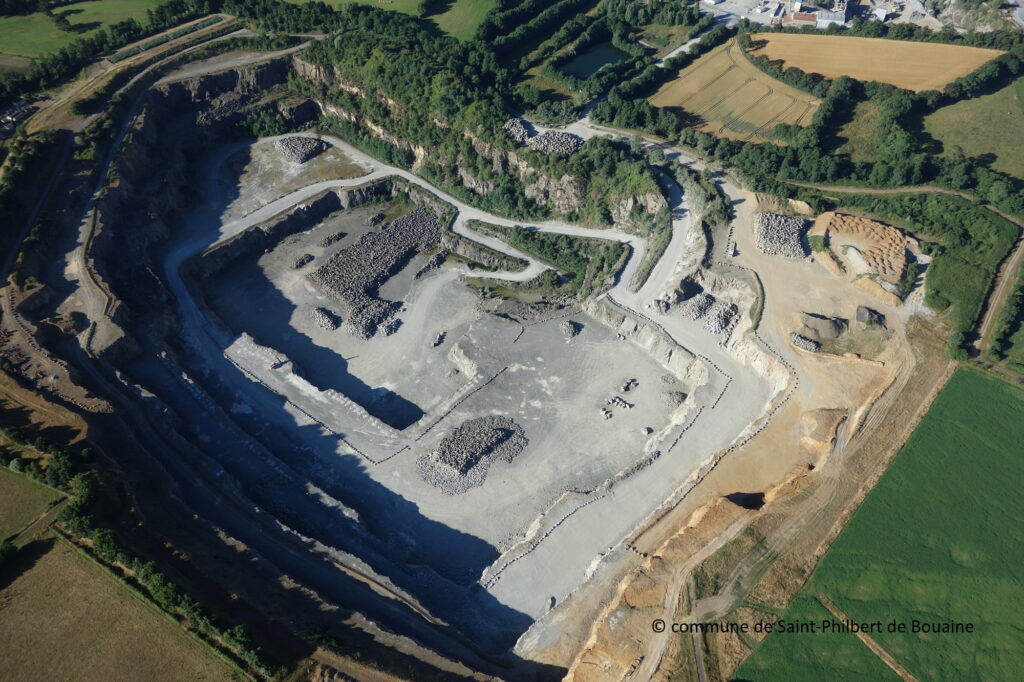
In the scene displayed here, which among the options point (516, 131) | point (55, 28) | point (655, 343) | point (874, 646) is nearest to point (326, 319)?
point (516, 131)

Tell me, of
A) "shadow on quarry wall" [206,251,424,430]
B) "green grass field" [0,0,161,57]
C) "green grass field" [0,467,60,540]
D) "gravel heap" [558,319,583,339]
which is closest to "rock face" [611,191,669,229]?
"gravel heap" [558,319,583,339]

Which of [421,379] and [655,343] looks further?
[421,379]

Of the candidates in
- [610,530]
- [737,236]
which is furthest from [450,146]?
[610,530]

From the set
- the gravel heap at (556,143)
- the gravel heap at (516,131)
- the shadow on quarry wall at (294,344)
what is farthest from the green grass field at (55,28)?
the gravel heap at (556,143)

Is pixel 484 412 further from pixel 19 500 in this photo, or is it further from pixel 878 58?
pixel 878 58

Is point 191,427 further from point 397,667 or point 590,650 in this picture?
point 590,650

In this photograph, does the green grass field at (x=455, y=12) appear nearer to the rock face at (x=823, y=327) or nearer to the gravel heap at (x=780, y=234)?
the gravel heap at (x=780, y=234)
